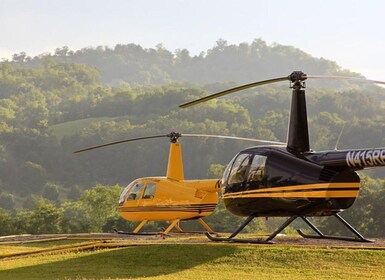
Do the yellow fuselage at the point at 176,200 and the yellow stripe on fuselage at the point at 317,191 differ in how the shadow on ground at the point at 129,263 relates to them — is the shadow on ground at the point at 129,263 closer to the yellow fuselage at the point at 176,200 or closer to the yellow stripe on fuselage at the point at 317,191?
the yellow stripe on fuselage at the point at 317,191

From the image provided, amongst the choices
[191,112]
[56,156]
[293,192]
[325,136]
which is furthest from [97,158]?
[293,192]

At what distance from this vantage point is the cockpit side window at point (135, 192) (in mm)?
32344

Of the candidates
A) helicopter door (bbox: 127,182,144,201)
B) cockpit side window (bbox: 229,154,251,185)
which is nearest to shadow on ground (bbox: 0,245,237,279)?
cockpit side window (bbox: 229,154,251,185)

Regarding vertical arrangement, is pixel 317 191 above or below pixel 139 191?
above

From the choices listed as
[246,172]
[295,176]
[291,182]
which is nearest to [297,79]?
[295,176]

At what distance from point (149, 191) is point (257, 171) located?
9.26 m

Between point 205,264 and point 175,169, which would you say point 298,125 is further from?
point 175,169

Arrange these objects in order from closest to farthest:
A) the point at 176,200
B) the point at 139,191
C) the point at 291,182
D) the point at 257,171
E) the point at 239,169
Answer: the point at 291,182, the point at 257,171, the point at 239,169, the point at 176,200, the point at 139,191

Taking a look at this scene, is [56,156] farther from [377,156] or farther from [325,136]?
[377,156]

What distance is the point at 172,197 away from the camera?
1230 inches

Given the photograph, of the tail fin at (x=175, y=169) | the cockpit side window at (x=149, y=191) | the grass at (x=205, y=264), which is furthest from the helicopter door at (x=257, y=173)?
the tail fin at (x=175, y=169)

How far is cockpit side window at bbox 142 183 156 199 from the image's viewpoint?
31.8 meters

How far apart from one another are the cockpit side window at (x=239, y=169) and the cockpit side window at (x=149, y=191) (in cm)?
787

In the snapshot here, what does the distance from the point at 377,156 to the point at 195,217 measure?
40.2 ft
